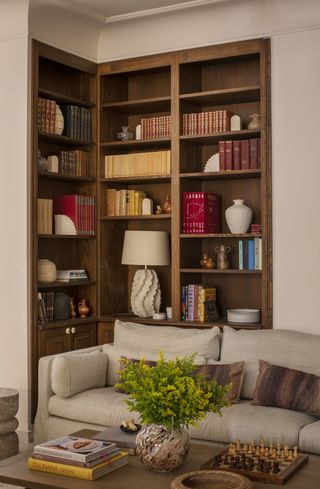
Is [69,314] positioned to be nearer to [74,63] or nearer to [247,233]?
[247,233]

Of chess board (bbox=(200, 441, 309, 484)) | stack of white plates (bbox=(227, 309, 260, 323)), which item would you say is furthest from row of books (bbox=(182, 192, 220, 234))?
chess board (bbox=(200, 441, 309, 484))

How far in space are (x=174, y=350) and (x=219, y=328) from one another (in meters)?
0.45

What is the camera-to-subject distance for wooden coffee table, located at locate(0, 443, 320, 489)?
297cm

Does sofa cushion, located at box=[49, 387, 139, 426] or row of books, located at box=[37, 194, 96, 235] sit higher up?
row of books, located at box=[37, 194, 96, 235]

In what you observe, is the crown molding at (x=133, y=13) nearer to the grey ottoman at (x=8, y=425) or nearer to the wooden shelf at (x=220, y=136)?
the wooden shelf at (x=220, y=136)

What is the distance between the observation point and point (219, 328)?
5.09m

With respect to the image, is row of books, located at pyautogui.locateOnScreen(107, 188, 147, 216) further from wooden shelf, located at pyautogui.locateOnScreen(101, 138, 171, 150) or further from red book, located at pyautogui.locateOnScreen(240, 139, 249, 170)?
red book, located at pyautogui.locateOnScreen(240, 139, 249, 170)

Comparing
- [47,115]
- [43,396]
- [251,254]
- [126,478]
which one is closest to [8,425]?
[43,396]

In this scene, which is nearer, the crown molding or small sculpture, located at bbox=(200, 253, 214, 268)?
the crown molding

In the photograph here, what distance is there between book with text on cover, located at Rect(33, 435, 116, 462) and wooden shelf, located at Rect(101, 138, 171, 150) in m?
2.74

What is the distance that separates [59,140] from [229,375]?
2240 mm

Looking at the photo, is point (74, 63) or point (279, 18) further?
point (74, 63)

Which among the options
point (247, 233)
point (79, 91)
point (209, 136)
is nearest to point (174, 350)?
point (247, 233)

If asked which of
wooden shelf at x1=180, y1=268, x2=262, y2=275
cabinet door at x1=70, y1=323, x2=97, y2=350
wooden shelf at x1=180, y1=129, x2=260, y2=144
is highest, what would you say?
wooden shelf at x1=180, y1=129, x2=260, y2=144
